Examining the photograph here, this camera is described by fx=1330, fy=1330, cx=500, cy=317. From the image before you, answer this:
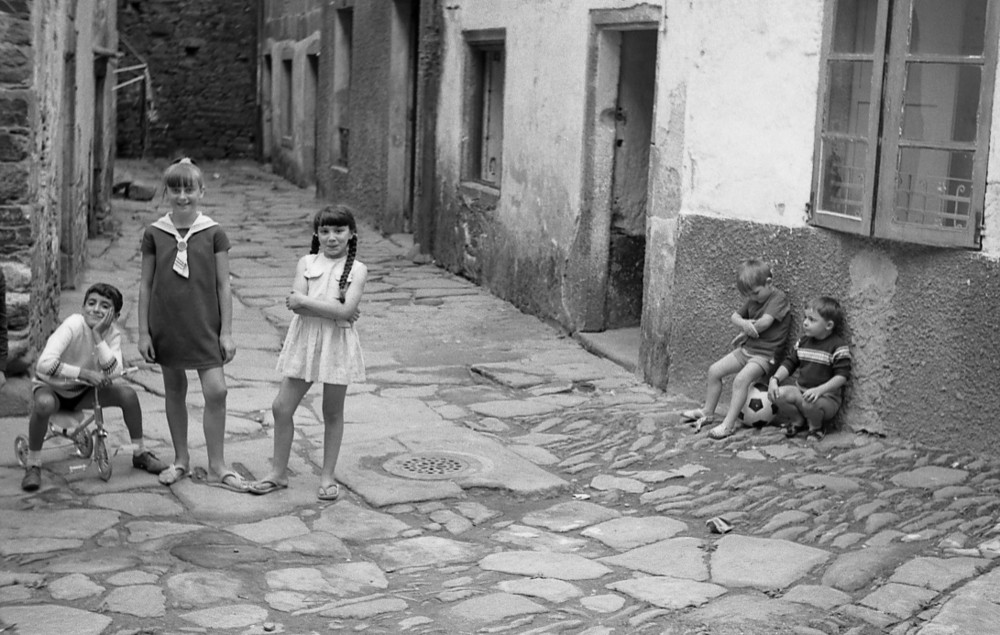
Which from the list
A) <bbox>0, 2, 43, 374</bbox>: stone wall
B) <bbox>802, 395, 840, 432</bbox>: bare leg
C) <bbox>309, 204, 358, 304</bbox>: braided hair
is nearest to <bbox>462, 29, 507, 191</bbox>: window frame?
<bbox>0, 2, 43, 374</bbox>: stone wall

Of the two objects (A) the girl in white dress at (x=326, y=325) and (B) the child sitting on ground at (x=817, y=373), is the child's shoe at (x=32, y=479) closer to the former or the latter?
(A) the girl in white dress at (x=326, y=325)

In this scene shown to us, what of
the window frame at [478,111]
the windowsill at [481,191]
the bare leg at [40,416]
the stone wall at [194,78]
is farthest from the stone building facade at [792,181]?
the stone wall at [194,78]

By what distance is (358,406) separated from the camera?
7512 mm

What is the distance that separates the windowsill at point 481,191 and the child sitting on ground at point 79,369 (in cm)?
560

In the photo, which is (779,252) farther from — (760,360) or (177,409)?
(177,409)

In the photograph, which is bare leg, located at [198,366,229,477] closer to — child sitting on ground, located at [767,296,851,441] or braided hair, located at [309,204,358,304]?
braided hair, located at [309,204,358,304]

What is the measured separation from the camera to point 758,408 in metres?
6.96

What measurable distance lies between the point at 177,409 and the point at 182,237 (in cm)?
78

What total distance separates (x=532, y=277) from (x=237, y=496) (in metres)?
4.91

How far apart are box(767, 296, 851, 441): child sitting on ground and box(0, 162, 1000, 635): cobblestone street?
0.49 feet

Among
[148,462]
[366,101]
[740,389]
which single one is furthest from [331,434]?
[366,101]

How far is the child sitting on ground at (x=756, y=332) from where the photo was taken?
693 centimetres

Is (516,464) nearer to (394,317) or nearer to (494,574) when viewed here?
(494,574)

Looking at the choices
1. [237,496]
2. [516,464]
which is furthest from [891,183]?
[237,496]
